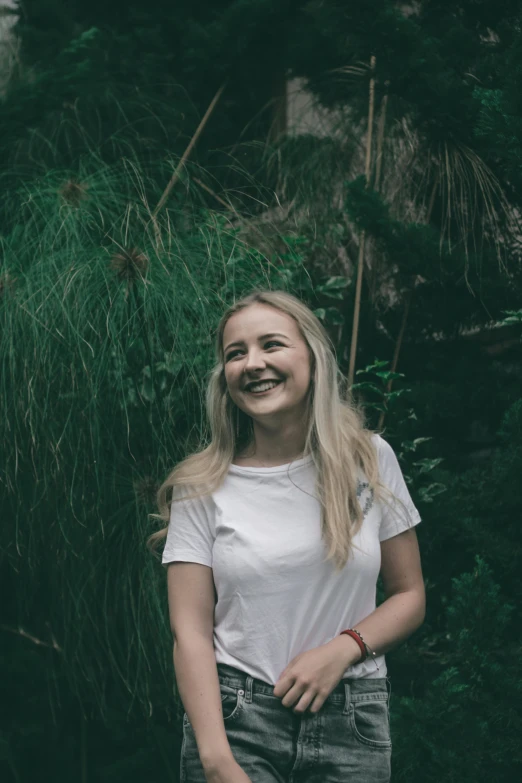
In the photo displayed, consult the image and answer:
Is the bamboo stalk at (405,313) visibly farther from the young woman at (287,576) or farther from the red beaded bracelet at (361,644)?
the red beaded bracelet at (361,644)

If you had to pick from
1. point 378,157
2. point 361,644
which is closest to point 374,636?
point 361,644

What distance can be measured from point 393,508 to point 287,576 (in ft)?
0.83

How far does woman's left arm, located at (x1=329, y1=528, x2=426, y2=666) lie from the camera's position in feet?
5.24

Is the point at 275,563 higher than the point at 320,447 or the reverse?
the reverse

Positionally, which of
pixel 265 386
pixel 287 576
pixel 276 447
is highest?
pixel 265 386

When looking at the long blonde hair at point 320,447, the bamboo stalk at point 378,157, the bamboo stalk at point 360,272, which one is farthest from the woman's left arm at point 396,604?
the bamboo stalk at point 378,157

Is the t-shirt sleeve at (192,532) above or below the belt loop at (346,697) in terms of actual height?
above

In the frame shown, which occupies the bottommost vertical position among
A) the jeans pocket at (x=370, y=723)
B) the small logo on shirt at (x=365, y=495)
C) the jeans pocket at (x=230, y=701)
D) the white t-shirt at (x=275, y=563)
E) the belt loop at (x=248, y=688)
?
the jeans pocket at (x=370, y=723)

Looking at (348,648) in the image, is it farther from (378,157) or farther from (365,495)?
(378,157)

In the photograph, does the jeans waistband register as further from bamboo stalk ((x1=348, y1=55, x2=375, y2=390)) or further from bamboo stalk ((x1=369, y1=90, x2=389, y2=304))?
bamboo stalk ((x1=369, y1=90, x2=389, y2=304))

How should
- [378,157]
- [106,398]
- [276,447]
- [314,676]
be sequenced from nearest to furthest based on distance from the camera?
[314,676], [276,447], [106,398], [378,157]

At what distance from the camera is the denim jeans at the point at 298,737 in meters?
1.54

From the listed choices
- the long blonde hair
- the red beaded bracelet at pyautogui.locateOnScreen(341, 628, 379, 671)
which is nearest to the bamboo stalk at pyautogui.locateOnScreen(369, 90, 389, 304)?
the long blonde hair

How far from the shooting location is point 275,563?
1.58 meters
